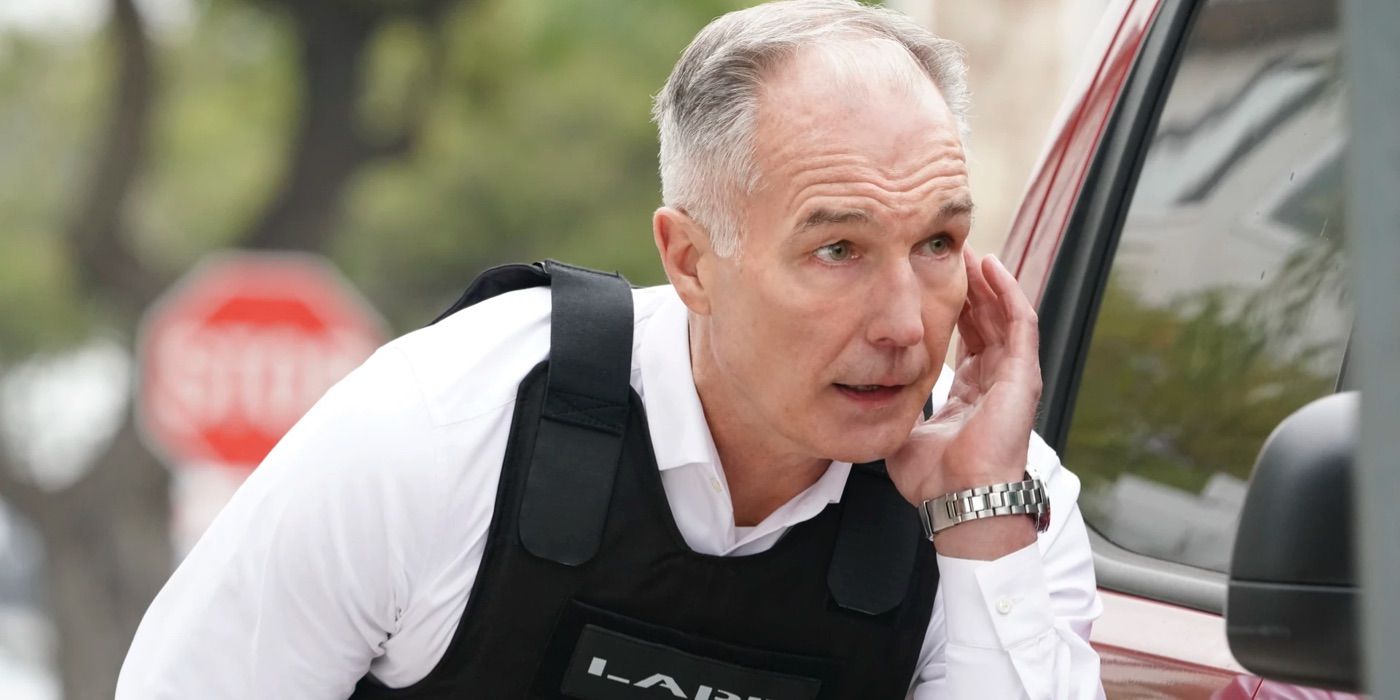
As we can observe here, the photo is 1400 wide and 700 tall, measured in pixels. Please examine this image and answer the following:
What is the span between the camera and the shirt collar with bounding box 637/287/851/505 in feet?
7.66

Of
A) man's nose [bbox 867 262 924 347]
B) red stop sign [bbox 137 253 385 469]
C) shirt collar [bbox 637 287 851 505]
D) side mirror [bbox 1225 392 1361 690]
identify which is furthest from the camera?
red stop sign [bbox 137 253 385 469]

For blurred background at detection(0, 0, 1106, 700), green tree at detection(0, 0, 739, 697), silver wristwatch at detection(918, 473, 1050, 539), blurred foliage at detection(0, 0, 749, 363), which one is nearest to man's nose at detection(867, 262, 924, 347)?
silver wristwatch at detection(918, 473, 1050, 539)

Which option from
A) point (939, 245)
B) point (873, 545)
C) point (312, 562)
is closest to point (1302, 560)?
point (939, 245)

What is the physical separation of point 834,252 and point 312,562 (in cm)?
72

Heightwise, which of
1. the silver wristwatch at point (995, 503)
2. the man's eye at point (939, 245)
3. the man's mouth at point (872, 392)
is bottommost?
the silver wristwatch at point (995, 503)

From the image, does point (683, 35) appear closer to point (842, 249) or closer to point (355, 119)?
point (355, 119)

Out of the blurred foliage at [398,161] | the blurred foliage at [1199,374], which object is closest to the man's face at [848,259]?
the blurred foliage at [1199,374]

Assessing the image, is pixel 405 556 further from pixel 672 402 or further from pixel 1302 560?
pixel 1302 560

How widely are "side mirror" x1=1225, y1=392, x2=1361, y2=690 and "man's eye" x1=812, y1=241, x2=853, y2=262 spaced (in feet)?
2.29

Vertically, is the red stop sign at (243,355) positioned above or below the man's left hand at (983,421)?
below

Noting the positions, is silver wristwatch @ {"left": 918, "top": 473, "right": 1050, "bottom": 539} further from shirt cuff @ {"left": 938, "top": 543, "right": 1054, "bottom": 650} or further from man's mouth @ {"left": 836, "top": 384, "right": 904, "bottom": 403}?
man's mouth @ {"left": 836, "top": 384, "right": 904, "bottom": 403}

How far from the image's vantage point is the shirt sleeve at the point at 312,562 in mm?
2189

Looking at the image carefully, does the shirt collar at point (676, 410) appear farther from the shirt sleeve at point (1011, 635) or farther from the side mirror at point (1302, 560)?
the side mirror at point (1302, 560)

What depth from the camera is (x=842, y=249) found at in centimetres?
219
